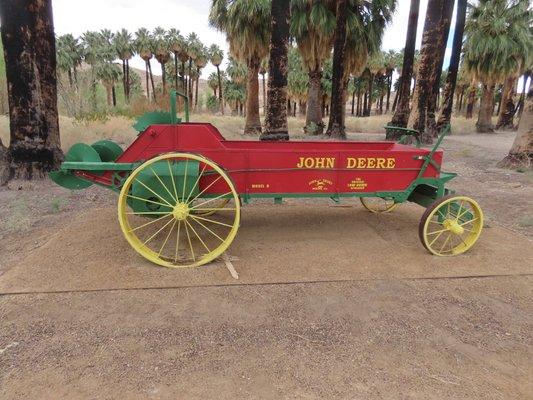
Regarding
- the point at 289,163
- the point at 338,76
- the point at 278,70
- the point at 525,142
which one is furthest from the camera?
the point at 338,76

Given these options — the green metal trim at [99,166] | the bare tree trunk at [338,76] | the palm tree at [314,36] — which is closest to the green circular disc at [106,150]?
the green metal trim at [99,166]

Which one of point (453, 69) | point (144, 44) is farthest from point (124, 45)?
point (453, 69)

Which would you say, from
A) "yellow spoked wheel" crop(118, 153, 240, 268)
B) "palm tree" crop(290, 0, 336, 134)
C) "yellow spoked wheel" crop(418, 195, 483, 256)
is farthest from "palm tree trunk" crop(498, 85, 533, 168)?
"palm tree" crop(290, 0, 336, 134)

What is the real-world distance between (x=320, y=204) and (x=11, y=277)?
4.37 metres

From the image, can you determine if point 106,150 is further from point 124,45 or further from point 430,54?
point 124,45

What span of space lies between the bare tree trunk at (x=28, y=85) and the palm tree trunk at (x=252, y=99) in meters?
13.9

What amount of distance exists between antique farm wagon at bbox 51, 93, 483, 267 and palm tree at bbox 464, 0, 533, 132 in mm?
26291

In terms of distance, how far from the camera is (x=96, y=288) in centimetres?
338

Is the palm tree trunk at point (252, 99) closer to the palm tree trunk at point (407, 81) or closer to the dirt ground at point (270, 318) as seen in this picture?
the palm tree trunk at point (407, 81)

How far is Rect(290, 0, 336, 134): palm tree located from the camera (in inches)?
719

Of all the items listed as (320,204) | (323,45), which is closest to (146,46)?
(323,45)

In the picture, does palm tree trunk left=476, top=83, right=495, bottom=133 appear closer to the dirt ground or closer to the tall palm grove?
the tall palm grove

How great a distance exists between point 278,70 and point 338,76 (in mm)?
7322

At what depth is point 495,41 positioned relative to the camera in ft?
84.5
